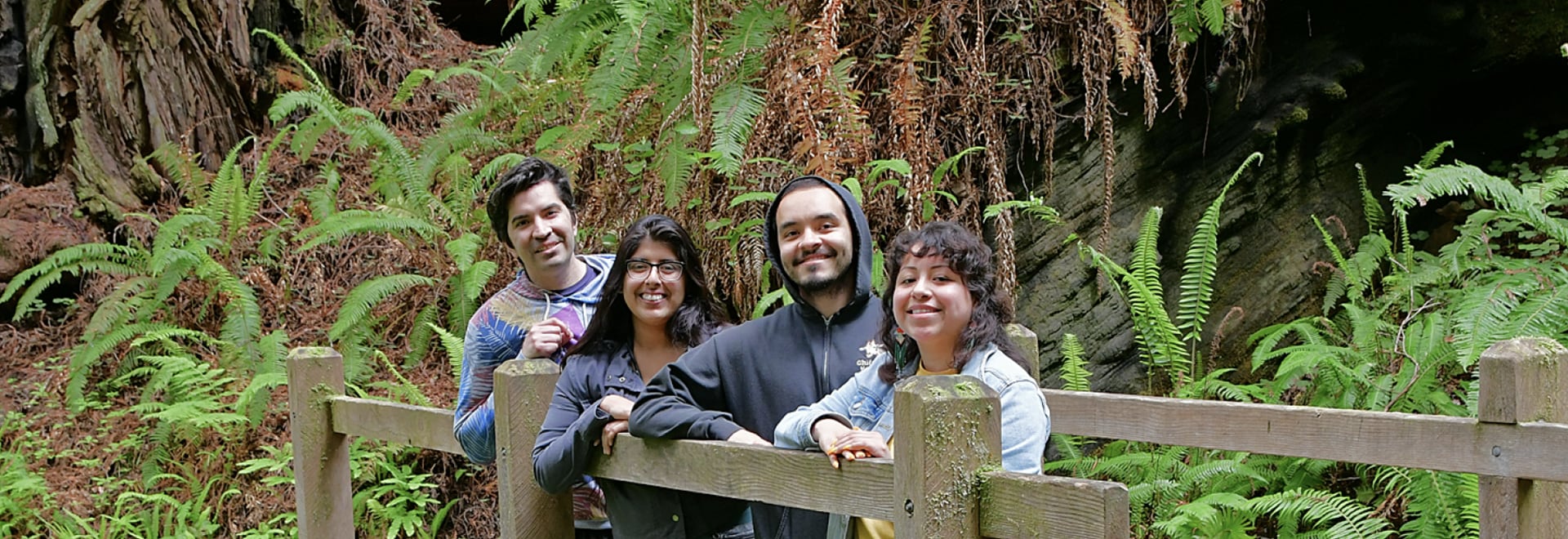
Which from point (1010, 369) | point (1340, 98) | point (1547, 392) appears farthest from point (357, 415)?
point (1340, 98)

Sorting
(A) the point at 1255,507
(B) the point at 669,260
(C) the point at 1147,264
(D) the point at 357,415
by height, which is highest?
(C) the point at 1147,264

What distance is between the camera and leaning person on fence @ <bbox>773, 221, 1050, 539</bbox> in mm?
2189

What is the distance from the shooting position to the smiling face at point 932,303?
7.63 ft

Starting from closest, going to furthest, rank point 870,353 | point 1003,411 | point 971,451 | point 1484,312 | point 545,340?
point 971,451
point 1003,411
point 870,353
point 545,340
point 1484,312

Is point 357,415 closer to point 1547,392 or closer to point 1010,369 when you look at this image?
point 1010,369

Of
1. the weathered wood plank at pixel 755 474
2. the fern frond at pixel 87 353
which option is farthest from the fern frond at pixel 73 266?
the weathered wood plank at pixel 755 474

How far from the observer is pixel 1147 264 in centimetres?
450

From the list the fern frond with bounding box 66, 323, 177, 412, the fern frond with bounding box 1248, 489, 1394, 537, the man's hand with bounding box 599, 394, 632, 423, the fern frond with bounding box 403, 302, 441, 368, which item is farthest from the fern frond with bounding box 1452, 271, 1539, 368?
the fern frond with bounding box 66, 323, 177, 412

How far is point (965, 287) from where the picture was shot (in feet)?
7.74

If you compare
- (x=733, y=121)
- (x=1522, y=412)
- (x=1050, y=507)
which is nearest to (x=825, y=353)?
(x=1050, y=507)

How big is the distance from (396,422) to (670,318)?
3.80 ft

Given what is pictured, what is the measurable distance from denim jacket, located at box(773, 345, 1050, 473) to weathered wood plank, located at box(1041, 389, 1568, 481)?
3.67 feet

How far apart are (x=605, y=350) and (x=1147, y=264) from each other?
2.50 m

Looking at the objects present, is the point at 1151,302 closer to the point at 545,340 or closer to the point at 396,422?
the point at 545,340
